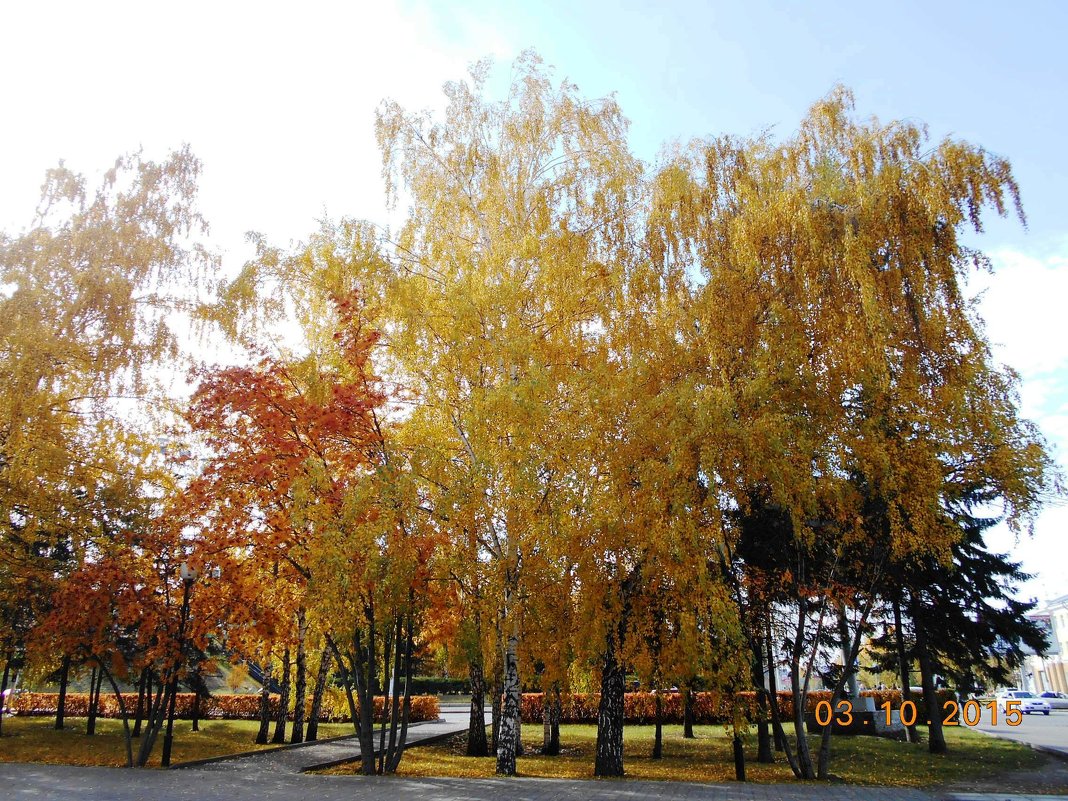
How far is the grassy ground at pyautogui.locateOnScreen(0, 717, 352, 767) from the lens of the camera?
46.0 feet

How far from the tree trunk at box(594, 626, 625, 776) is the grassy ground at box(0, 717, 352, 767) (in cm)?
824

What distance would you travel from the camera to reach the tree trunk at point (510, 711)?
35.1 feet

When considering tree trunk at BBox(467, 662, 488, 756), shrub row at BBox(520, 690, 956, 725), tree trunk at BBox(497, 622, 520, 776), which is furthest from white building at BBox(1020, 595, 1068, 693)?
tree trunk at BBox(497, 622, 520, 776)

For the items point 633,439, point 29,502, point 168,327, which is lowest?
point 29,502

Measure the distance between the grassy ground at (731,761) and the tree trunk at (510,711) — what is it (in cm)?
75

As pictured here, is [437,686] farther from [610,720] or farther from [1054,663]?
[1054,663]

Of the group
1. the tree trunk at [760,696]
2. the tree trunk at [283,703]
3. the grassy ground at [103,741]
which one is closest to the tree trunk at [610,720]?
the tree trunk at [760,696]

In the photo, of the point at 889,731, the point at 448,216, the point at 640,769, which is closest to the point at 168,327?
the point at 448,216

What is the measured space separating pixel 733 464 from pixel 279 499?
7.37 metres

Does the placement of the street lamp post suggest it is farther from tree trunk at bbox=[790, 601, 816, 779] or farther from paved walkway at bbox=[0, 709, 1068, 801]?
tree trunk at bbox=[790, 601, 816, 779]

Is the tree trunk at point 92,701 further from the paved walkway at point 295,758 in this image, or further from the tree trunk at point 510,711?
the tree trunk at point 510,711

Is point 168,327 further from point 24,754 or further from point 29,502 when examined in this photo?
point 24,754

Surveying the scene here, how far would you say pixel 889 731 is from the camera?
21.0 m

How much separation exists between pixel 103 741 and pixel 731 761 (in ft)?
52.1
